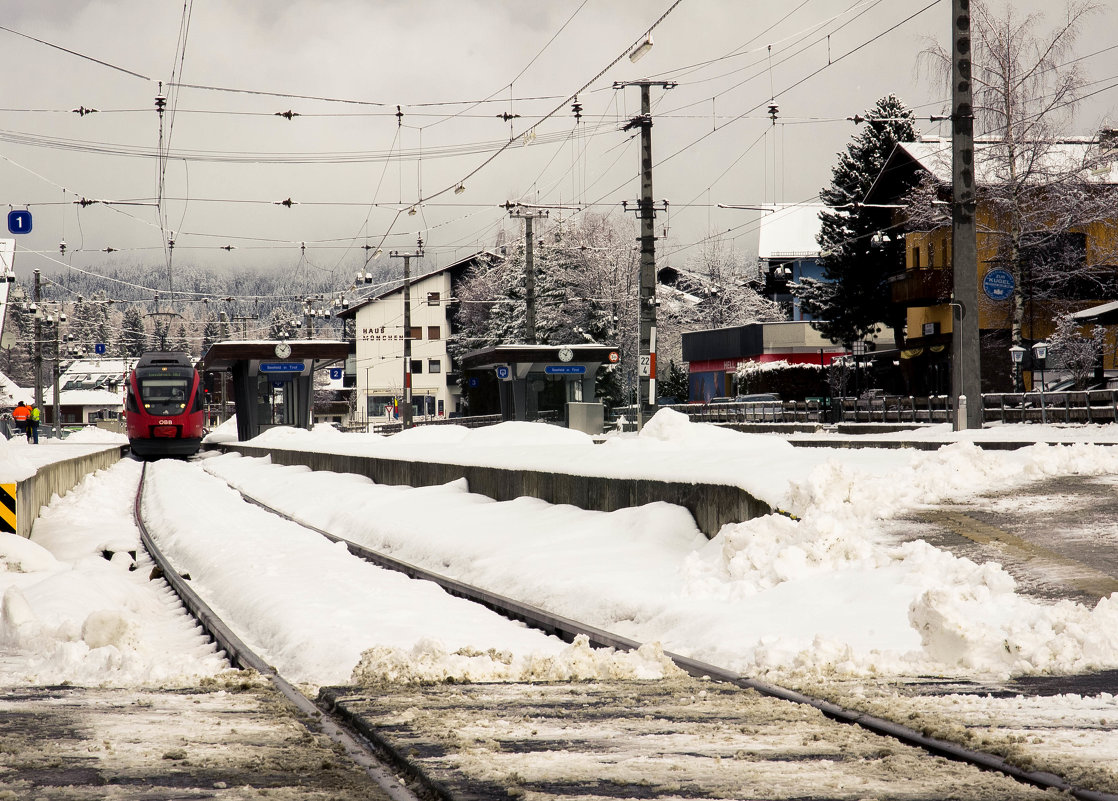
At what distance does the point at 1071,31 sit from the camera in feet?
122

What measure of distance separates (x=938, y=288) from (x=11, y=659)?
4667cm

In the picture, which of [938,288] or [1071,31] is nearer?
[1071,31]

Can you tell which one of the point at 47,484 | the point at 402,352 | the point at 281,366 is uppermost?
the point at 402,352

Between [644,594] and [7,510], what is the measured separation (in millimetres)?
8981

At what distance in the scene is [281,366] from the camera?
48062mm

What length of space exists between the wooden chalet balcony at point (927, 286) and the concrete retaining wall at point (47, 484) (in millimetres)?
32371

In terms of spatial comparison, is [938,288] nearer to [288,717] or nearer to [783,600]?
[783,600]

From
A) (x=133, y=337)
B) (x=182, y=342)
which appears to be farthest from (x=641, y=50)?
(x=133, y=337)

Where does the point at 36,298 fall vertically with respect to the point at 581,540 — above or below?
above

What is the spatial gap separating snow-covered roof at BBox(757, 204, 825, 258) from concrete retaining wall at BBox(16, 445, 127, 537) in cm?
5923

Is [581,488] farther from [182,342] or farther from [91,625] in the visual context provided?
[182,342]

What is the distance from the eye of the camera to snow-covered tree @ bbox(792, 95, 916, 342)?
5966 cm

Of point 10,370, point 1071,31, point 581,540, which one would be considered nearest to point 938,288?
point 1071,31

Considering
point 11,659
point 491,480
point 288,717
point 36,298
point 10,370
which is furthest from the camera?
point 10,370
